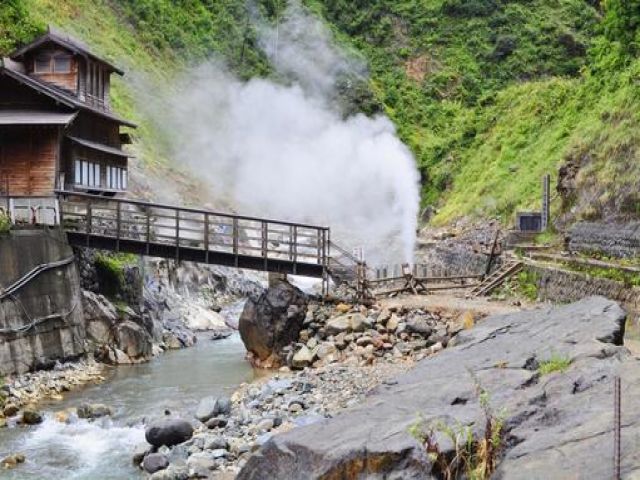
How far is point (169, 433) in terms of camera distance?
48.4 ft

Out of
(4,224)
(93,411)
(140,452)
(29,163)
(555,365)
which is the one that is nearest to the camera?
(555,365)

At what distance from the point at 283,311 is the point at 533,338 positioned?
42.5 feet

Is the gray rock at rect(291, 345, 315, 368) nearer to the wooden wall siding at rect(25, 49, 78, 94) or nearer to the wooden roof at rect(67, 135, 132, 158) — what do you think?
the wooden roof at rect(67, 135, 132, 158)

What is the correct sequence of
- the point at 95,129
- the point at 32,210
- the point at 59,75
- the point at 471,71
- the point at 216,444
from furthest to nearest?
the point at 471,71, the point at 95,129, the point at 59,75, the point at 32,210, the point at 216,444

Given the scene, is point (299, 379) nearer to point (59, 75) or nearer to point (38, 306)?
point (38, 306)

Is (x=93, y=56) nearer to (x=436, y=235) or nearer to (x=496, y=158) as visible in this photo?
(x=436, y=235)

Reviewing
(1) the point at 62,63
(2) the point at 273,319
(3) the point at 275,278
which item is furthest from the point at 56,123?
(2) the point at 273,319

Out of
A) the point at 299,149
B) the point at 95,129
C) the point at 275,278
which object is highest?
the point at 299,149

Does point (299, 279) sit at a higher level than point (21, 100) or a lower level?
lower

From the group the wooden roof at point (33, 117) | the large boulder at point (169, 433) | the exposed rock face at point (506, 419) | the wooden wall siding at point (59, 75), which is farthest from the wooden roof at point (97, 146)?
the exposed rock face at point (506, 419)

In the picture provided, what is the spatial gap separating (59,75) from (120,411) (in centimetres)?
1648

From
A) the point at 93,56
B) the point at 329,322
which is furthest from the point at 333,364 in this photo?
the point at 93,56

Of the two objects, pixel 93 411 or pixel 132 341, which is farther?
pixel 132 341

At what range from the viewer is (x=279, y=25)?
8388 cm
